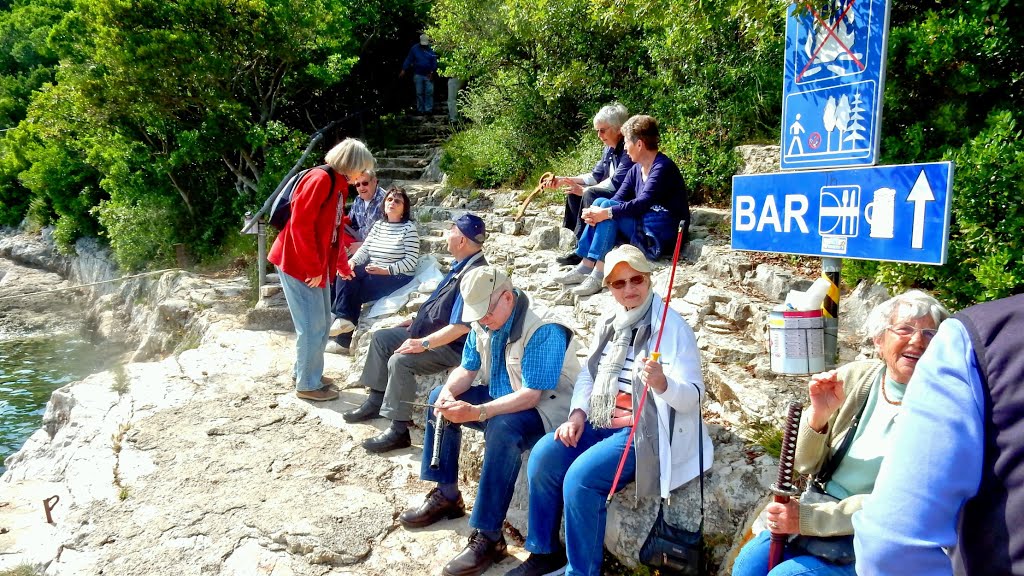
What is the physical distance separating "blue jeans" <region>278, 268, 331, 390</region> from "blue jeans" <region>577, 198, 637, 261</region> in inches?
80.5

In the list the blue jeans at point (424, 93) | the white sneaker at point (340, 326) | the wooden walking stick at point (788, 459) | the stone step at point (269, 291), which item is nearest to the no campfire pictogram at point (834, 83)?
the wooden walking stick at point (788, 459)

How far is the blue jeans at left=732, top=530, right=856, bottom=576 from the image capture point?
2104 millimetres

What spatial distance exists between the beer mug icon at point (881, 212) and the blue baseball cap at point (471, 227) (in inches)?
97.3

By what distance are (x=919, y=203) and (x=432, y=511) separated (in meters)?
2.63

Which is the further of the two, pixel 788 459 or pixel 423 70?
pixel 423 70

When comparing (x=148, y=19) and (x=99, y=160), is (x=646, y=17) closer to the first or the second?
(x=148, y=19)

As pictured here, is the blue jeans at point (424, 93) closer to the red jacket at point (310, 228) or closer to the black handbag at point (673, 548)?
the red jacket at point (310, 228)

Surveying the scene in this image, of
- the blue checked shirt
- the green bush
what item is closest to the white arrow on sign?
the blue checked shirt

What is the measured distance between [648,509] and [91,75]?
375 inches

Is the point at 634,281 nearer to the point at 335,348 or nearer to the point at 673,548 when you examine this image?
the point at 673,548

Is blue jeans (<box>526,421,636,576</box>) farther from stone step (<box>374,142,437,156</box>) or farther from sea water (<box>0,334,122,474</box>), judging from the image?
stone step (<box>374,142,437,156</box>)

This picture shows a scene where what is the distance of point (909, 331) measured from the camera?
6.80 ft

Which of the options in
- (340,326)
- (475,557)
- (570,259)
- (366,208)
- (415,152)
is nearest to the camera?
(475,557)

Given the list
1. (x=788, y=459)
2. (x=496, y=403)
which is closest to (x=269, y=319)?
(x=496, y=403)
